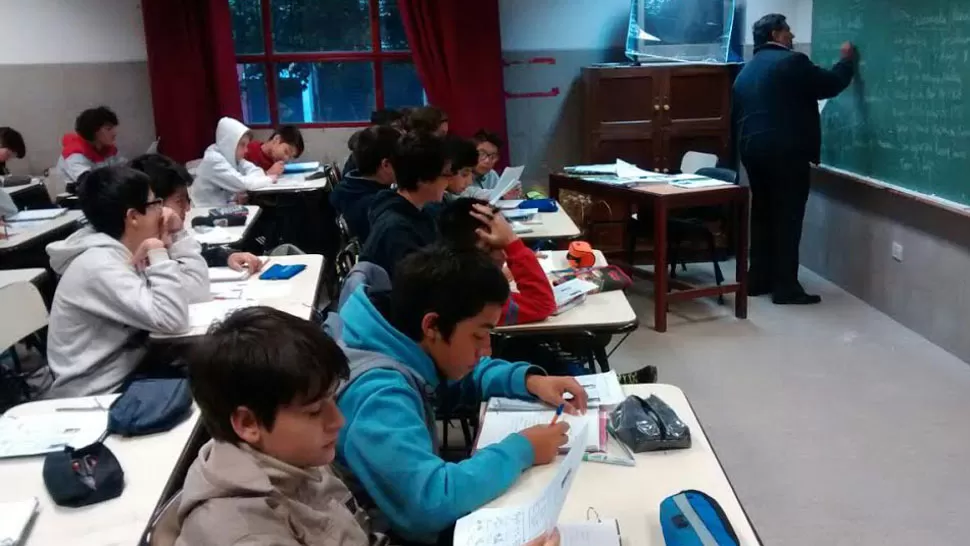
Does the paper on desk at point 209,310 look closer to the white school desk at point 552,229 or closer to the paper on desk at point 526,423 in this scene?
the paper on desk at point 526,423

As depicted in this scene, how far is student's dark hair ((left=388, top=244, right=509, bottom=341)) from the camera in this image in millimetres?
1619

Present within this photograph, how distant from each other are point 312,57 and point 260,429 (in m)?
5.25

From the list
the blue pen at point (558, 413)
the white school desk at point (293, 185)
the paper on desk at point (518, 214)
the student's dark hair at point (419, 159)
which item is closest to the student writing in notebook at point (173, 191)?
the student's dark hair at point (419, 159)

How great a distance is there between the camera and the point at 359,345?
1646mm

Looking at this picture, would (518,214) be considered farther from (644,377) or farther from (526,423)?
(526,423)

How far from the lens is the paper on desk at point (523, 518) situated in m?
1.22

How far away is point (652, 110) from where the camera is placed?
18.4 ft

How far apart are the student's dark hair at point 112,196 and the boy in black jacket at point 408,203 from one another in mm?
711

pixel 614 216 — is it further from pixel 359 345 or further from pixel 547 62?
pixel 359 345

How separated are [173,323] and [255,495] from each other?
135 cm

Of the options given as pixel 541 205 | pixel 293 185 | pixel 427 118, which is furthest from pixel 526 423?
pixel 293 185

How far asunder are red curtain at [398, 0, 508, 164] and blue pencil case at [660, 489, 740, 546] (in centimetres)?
456

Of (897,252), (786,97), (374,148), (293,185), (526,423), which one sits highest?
(786,97)

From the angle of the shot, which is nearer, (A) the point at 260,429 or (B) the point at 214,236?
(A) the point at 260,429
